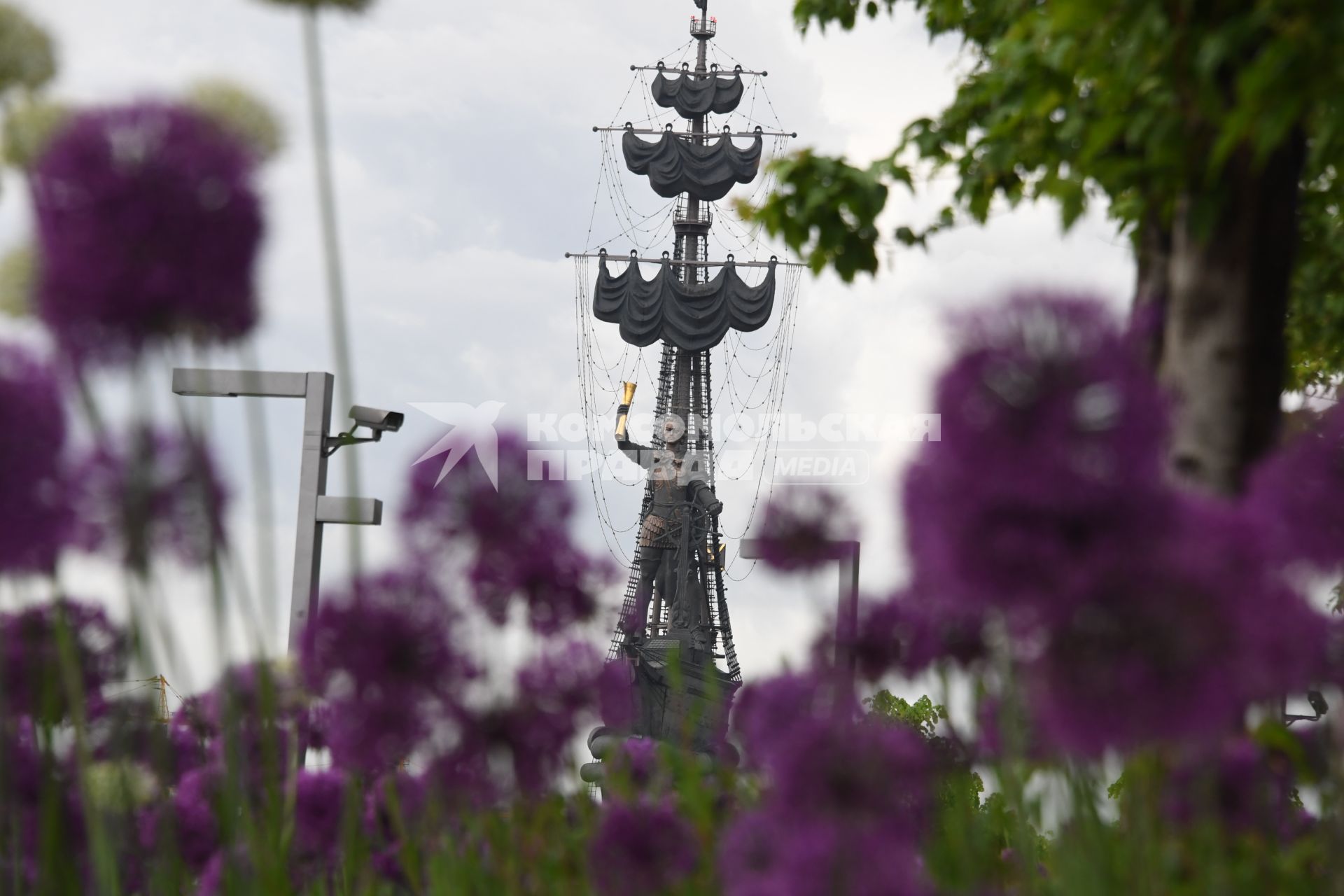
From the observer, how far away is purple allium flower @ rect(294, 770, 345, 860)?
119 inches

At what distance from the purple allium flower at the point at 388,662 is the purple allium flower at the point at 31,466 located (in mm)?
465

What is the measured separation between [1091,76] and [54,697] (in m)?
2.86

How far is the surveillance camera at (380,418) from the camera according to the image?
18.9 feet

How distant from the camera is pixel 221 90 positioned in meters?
2.28

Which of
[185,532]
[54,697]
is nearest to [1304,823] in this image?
[185,532]

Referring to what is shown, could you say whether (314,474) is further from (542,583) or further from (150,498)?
(542,583)

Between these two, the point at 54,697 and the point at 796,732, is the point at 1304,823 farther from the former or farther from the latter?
the point at 54,697

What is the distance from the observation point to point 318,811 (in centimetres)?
304

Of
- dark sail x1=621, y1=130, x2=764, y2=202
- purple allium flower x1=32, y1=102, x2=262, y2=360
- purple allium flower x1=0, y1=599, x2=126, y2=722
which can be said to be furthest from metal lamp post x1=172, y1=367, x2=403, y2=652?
dark sail x1=621, y1=130, x2=764, y2=202

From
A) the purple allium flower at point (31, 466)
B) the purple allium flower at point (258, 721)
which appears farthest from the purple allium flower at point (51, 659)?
the purple allium flower at point (31, 466)

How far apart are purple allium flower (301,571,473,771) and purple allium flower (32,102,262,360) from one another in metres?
0.49

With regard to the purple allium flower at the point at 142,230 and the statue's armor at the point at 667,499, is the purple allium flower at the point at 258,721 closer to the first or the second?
the purple allium flower at the point at 142,230

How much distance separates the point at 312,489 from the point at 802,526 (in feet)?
14.2

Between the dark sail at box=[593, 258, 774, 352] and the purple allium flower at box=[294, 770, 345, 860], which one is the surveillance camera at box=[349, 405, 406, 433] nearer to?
the purple allium flower at box=[294, 770, 345, 860]
